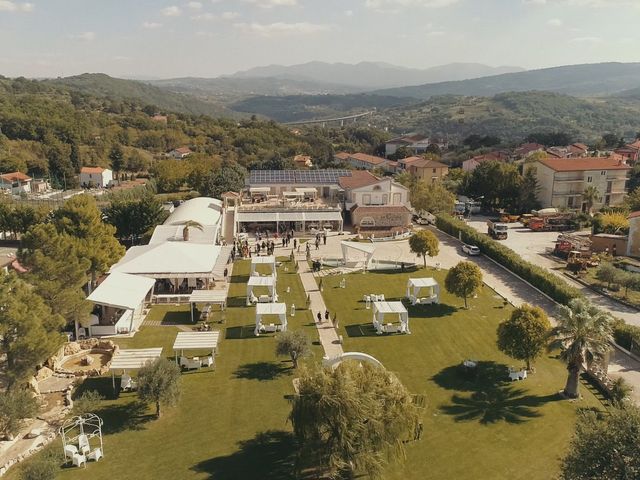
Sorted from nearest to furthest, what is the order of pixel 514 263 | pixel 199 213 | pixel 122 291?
pixel 122 291
pixel 514 263
pixel 199 213

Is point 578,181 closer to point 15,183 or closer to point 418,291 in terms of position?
point 418,291

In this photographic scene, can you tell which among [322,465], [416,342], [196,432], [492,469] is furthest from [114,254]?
[492,469]

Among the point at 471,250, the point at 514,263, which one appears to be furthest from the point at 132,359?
the point at 471,250

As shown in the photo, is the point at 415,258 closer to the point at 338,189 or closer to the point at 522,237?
the point at 522,237

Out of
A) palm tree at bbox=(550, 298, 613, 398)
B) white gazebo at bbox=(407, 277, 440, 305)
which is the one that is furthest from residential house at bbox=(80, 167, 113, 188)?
palm tree at bbox=(550, 298, 613, 398)

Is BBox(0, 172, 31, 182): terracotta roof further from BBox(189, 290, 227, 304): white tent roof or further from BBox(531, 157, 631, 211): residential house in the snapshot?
BBox(531, 157, 631, 211): residential house

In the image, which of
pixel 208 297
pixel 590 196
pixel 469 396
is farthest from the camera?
pixel 590 196
